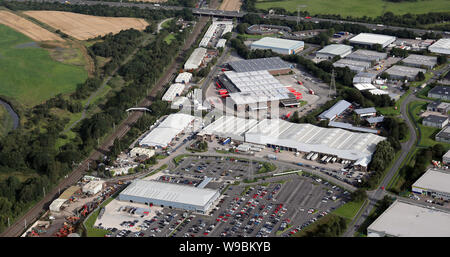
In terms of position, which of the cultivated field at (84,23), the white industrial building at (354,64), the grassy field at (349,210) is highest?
the cultivated field at (84,23)

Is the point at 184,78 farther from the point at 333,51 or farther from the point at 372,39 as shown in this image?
the point at 372,39

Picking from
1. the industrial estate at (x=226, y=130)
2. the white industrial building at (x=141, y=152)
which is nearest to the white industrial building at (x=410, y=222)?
the industrial estate at (x=226, y=130)

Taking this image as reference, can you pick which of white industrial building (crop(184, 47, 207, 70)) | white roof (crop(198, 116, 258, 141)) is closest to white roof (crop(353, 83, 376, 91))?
white roof (crop(198, 116, 258, 141))

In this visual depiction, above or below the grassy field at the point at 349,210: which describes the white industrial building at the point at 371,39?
above

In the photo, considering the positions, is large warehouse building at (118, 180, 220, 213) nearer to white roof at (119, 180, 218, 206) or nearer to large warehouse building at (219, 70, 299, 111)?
white roof at (119, 180, 218, 206)

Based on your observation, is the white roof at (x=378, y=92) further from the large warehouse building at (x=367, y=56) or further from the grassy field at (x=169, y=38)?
the grassy field at (x=169, y=38)

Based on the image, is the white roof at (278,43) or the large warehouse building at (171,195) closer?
the large warehouse building at (171,195)

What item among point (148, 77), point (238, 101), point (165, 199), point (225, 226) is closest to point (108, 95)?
point (148, 77)
